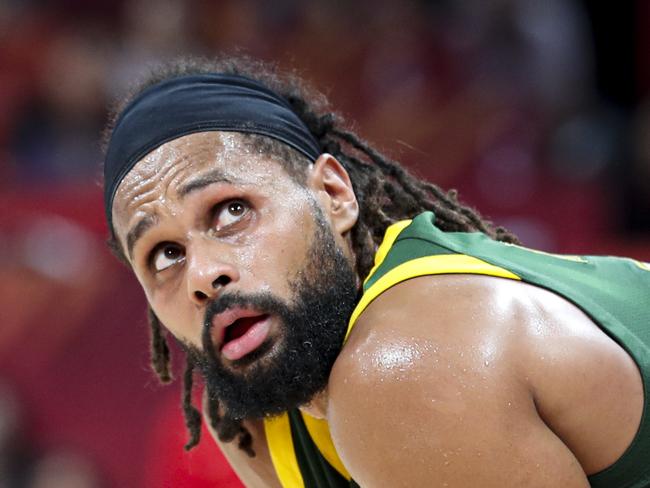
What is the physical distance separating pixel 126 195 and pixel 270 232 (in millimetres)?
315

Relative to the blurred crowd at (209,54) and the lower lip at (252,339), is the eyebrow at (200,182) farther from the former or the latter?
the blurred crowd at (209,54)

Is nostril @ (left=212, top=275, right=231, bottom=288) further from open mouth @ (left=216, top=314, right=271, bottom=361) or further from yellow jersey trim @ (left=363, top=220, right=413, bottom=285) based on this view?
yellow jersey trim @ (left=363, top=220, right=413, bottom=285)

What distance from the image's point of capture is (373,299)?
5.34 feet

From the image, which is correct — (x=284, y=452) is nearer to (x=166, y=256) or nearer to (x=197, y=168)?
(x=166, y=256)

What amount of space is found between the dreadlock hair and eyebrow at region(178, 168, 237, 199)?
0.33 meters

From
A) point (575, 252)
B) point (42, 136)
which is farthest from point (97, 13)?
point (575, 252)

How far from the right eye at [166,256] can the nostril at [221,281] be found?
6.0 inches

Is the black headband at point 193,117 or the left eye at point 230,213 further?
the black headband at point 193,117

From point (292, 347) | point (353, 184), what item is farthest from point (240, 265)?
point (353, 184)

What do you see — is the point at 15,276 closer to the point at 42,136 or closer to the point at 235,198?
the point at 42,136

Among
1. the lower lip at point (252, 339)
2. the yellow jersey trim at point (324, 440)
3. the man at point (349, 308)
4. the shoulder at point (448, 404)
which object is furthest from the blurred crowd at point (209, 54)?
the shoulder at point (448, 404)

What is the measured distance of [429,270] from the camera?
1.58 meters

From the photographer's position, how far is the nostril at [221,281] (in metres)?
1.69

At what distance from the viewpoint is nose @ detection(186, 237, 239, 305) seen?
1.69m
